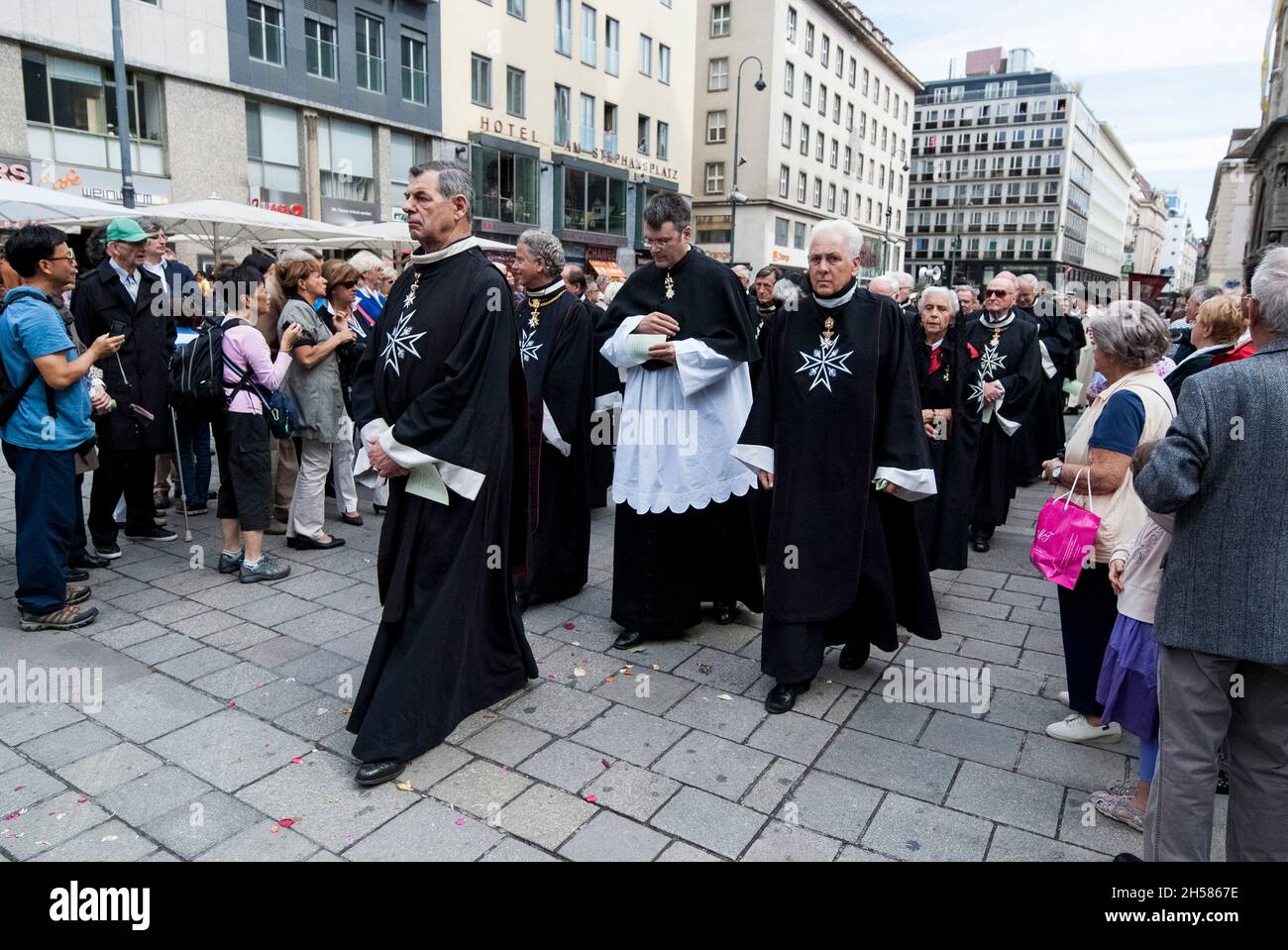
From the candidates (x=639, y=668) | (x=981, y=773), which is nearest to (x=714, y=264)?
(x=639, y=668)

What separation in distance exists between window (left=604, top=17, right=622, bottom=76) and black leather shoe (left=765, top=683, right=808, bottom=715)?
34.1 m

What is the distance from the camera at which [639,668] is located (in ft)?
14.4

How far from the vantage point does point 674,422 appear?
4711mm

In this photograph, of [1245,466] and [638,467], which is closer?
[1245,466]

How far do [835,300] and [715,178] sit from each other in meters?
44.0

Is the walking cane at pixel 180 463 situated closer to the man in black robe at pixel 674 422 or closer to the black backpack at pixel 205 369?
the black backpack at pixel 205 369

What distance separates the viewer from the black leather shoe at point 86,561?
18.6 ft

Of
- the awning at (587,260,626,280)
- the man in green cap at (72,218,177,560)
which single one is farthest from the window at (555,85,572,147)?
the man in green cap at (72,218,177,560)

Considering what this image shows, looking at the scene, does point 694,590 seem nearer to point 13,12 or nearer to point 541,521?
point 541,521

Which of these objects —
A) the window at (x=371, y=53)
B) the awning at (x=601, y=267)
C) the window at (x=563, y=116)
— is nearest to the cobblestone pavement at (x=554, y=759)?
the window at (x=371, y=53)

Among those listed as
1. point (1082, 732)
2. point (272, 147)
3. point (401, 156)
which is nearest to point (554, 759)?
point (1082, 732)

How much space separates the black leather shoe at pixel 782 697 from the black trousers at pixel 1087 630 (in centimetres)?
113

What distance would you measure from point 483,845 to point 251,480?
3426 millimetres

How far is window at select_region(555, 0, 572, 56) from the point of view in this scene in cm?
3119
